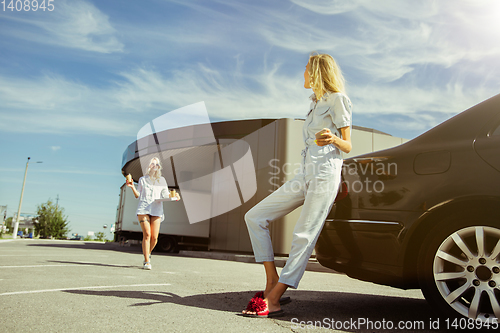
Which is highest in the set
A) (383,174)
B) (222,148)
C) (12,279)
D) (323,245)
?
(222,148)

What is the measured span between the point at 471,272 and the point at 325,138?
119 cm

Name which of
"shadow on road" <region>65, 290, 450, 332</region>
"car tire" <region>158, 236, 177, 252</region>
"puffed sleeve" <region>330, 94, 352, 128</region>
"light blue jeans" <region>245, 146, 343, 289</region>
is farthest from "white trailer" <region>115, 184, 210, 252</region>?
"puffed sleeve" <region>330, 94, 352, 128</region>

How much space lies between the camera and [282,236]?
11539 mm

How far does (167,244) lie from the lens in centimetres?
1577

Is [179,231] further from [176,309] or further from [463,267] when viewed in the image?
[463,267]

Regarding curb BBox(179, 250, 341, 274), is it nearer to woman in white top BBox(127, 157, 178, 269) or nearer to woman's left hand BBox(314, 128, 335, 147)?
woman in white top BBox(127, 157, 178, 269)

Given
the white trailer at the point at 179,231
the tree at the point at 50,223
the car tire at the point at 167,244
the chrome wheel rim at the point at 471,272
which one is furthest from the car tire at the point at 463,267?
the tree at the point at 50,223

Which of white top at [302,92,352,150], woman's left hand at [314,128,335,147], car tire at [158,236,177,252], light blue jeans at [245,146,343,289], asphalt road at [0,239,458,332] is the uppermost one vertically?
white top at [302,92,352,150]

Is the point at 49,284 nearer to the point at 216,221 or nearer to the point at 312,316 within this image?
the point at 312,316

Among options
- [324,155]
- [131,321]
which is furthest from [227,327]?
[324,155]

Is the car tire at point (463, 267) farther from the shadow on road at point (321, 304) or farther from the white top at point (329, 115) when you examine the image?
the white top at point (329, 115)

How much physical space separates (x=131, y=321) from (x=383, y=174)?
195cm

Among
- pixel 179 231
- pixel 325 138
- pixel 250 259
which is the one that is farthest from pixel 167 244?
pixel 325 138

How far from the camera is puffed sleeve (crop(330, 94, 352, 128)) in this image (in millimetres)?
2766
